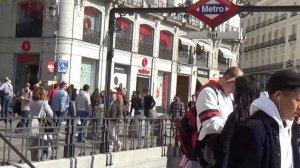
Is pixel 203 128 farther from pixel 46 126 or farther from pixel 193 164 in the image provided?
pixel 46 126

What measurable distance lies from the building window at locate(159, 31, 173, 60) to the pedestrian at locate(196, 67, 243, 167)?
36090mm

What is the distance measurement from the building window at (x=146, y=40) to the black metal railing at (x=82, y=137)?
25.1 metres

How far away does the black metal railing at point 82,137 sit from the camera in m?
8.62

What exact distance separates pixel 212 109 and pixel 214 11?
654cm

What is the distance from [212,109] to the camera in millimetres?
5484

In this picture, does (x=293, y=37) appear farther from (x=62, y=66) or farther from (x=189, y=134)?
(x=189, y=134)

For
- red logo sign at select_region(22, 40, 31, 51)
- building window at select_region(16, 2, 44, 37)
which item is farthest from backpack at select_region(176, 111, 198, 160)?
red logo sign at select_region(22, 40, 31, 51)

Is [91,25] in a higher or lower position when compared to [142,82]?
higher

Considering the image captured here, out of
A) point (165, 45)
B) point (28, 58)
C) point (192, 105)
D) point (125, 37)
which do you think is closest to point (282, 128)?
point (192, 105)

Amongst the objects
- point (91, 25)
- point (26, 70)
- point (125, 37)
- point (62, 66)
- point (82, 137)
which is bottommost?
point (82, 137)

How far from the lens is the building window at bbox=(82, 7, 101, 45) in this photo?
3328cm

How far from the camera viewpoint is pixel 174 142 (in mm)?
14523

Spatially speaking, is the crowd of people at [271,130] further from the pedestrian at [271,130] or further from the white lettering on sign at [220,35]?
the white lettering on sign at [220,35]

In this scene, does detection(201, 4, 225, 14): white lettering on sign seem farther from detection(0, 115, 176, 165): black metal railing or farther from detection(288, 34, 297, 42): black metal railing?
detection(288, 34, 297, 42): black metal railing
